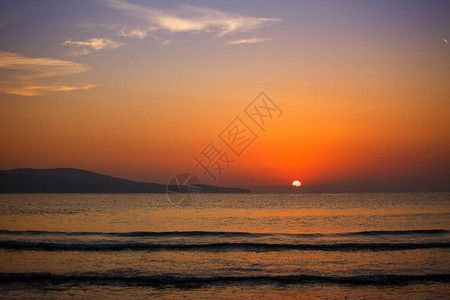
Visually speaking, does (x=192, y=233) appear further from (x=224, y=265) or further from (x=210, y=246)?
(x=224, y=265)

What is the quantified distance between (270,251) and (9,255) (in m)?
14.3

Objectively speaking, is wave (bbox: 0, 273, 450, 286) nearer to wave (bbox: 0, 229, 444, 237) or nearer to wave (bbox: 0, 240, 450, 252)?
wave (bbox: 0, 240, 450, 252)

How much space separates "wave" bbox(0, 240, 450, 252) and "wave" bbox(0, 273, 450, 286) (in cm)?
726

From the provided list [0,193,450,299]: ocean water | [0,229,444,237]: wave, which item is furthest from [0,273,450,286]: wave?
[0,229,444,237]: wave

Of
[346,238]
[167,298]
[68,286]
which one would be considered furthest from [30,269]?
[346,238]

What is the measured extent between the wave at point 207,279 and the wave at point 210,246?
23.8ft

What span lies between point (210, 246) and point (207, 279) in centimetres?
875

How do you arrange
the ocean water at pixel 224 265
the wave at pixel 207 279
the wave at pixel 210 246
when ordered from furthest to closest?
1. the wave at pixel 210 246
2. the wave at pixel 207 279
3. the ocean water at pixel 224 265

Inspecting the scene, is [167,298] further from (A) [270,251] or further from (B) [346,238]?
A: (B) [346,238]

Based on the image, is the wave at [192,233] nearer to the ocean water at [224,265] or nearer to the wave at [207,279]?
the ocean water at [224,265]

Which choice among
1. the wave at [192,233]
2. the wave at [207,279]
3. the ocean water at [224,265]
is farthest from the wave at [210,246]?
the wave at [207,279]

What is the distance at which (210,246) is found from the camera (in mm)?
24500

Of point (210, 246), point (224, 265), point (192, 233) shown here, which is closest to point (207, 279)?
point (224, 265)

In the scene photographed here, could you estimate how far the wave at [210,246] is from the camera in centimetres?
2344
